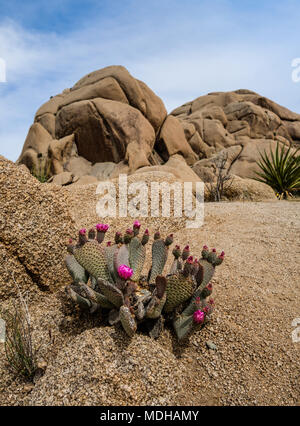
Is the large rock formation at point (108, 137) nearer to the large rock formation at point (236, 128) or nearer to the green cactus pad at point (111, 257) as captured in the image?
the large rock formation at point (236, 128)

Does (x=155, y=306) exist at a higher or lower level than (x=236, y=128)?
lower

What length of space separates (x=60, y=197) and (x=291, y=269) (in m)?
2.89

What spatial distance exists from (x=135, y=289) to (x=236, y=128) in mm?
27271

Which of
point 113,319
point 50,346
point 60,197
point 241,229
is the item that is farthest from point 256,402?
point 241,229

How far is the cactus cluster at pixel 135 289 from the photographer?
2236mm

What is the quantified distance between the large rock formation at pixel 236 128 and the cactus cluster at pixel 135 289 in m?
15.1

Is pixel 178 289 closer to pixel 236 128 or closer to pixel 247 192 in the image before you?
pixel 247 192

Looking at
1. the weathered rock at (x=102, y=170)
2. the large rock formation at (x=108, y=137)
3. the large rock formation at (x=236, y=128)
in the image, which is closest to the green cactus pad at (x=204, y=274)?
the large rock formation at (x=108, y=137)

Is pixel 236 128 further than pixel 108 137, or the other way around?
pixel 236 128

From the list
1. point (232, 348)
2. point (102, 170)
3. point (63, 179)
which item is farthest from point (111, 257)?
point (102, 170)

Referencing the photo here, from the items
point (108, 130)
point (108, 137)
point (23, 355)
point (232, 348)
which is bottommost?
point (232, 348)

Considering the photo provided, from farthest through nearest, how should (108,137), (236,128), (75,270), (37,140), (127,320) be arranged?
(236,128)
(37,140)
(108,137)
(75,270)
(127,320)

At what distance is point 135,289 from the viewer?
2.37m
